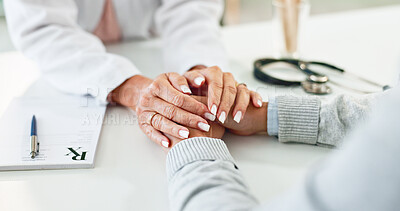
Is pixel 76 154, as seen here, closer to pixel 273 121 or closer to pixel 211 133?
pixel 211 133

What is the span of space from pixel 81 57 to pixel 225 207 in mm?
532

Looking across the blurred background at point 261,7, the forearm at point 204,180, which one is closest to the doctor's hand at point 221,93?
the forearm at point 204,180

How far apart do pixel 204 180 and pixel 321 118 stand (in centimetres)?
27

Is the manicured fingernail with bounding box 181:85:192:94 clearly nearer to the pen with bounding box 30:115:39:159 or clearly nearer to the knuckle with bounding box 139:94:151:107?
the knuckle with bounding box 139:94:151:107

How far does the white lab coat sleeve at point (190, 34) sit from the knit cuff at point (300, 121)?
0.87 ft

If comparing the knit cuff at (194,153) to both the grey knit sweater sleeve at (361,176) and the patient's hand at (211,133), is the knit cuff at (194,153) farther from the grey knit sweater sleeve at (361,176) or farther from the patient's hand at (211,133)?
the grey knit sweater sleeve at (361,176)

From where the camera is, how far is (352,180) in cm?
30

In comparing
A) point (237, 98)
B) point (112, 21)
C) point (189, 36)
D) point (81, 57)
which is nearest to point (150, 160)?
point (237, 98)

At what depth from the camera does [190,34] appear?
1.02m

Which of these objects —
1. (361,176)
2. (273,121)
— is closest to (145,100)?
(273,121)

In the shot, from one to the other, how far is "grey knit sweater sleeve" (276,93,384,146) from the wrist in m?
0.28

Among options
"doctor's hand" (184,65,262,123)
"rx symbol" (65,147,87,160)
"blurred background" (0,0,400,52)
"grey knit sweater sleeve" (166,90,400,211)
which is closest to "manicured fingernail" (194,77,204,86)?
"doctor's hand" (184,65,262,123)

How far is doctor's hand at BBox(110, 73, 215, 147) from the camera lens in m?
0.68

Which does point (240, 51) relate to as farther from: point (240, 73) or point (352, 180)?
point (352, 180)
